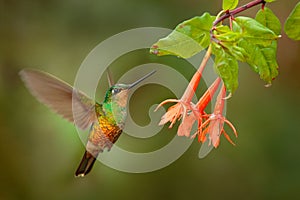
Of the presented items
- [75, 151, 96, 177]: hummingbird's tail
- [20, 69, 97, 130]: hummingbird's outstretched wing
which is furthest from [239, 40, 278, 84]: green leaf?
[75, 151, 96, 177]: hummingbird's tail

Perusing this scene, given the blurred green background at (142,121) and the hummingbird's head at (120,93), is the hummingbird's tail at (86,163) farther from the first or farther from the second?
the blurred green background at (142,121)

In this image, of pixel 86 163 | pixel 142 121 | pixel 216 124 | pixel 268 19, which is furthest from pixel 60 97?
pixel 142 121

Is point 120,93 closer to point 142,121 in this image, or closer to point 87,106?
point 87,106

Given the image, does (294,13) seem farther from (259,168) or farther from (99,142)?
(259,168)

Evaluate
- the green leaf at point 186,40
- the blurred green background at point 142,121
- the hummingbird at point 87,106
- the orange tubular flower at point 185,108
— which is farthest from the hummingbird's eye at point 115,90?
the blurred green background at point 142,121

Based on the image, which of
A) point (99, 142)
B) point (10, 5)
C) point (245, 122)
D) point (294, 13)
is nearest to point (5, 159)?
point (10, 5)
